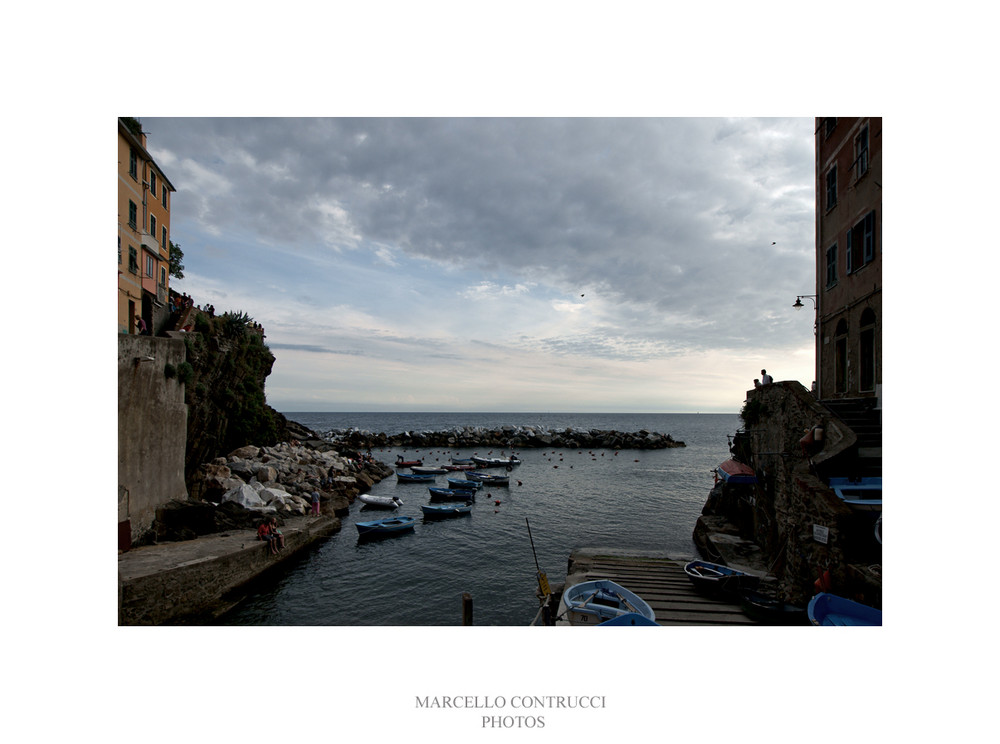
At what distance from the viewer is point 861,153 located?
13.5 meters

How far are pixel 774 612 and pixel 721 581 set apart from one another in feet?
4.86

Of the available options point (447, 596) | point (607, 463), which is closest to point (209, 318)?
point (447, 596)

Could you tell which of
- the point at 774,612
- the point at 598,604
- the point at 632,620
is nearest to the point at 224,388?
the point at 598,604

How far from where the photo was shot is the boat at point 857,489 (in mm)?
9562

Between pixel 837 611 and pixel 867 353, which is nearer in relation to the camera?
pixel 837 611

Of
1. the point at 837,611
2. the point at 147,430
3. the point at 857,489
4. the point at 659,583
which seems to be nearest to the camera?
the point at 837,611

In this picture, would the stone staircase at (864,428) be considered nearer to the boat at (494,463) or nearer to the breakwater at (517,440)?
the boat at (494,463)

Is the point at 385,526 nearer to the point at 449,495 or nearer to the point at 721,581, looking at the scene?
the point at 449,495

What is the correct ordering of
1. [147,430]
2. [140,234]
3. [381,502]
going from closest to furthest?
[147,430] < [140,234] < [381,502]

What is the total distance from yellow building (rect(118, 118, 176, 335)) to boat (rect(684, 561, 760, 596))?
20.0 meters

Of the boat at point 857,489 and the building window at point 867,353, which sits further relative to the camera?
the building window at point 867,353

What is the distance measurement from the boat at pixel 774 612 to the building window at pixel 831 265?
10654 millimetres

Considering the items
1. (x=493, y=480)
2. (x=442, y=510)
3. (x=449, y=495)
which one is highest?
(x=442, y=510)

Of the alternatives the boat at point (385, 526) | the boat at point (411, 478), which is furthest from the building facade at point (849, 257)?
the boat at point (411, 478)
